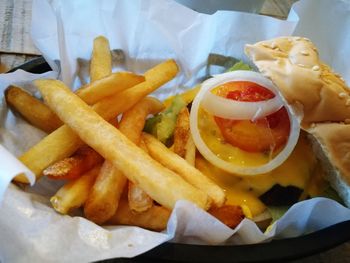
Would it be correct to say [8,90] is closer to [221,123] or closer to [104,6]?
[104,6]

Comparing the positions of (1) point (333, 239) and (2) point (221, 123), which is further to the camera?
(2) point (221, 123)

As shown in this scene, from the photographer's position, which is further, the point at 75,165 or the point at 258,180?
the point at 258,180

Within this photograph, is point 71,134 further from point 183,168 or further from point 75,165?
point 183,168

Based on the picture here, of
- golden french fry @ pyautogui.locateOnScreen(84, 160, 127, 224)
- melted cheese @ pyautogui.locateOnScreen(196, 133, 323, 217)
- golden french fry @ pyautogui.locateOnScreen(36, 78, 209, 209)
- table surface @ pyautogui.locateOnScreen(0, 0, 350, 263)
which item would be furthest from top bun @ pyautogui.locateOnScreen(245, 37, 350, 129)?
table surface @ pyautogui.locateOnScreen(0, 0, 350, 263)

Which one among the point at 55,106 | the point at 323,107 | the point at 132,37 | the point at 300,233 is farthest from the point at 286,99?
the point at 132,37

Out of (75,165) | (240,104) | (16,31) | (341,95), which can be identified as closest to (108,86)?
(75,165)

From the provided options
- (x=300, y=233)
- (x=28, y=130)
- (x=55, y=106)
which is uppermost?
(x=55, y=106)
